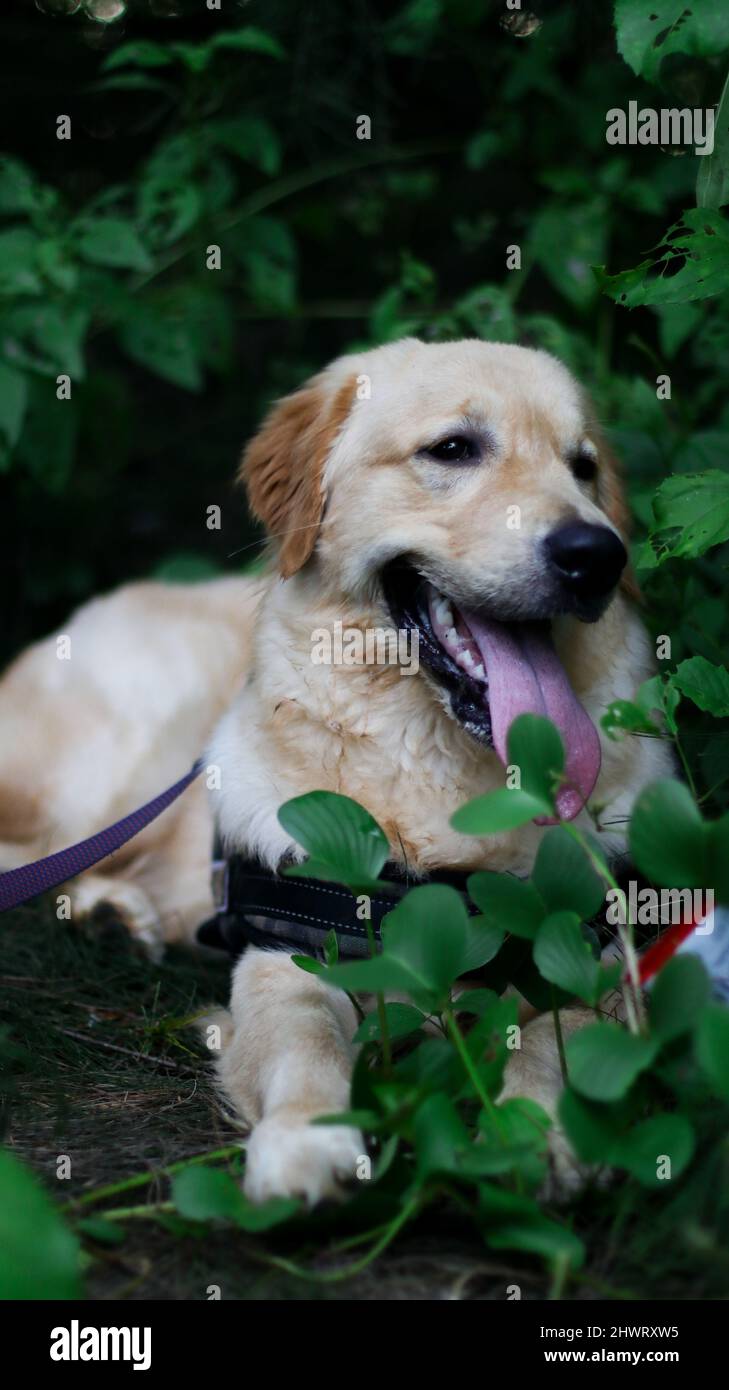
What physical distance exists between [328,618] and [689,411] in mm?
1655

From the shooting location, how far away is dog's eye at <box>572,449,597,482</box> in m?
2.67

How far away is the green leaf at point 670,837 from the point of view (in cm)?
164

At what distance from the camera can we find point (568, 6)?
4117 millimetres

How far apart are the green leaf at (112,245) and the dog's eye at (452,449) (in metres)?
1.78

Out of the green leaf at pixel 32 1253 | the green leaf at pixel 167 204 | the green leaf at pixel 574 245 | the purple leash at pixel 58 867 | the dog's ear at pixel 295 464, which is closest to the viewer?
the green leaf at pixel 32 1253

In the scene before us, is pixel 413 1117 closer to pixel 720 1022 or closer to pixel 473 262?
pixel 720 1022

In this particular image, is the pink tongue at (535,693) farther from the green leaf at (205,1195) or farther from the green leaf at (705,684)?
the green leaf at (205,1195)

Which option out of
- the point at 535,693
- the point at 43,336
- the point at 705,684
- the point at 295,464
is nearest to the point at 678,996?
the point at 705,684

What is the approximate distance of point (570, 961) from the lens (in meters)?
1.67

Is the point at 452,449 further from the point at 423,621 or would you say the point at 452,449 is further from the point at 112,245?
the point at 112,245

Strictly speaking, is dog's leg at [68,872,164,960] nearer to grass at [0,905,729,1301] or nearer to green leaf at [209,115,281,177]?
grass at [0,905,729,1301]

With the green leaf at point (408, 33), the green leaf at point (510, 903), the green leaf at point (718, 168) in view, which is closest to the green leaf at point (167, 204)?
the green leaf at point (408, 33)

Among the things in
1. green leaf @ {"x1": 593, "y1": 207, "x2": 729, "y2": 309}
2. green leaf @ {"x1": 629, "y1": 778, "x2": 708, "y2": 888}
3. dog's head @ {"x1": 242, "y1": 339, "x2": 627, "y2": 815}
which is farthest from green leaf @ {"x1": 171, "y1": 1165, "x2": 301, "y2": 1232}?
green leaf @ {"x1": 593, "y1": 207, "x2": 729, "y2": 309}
